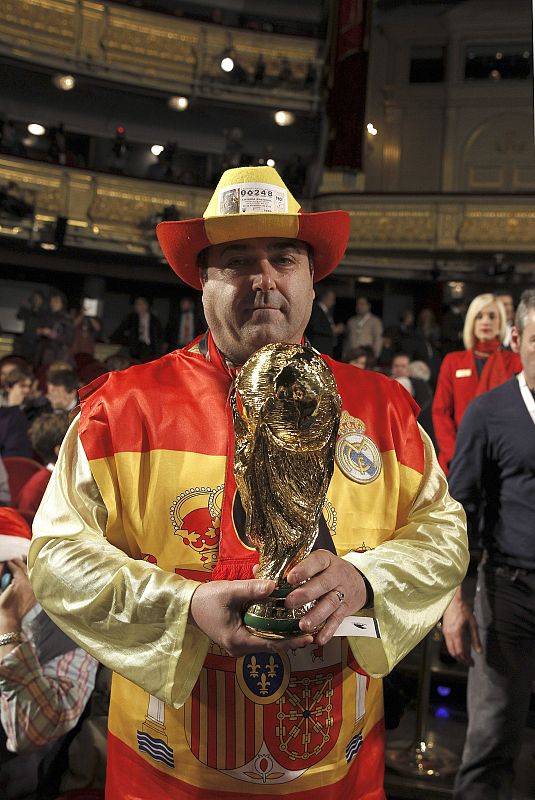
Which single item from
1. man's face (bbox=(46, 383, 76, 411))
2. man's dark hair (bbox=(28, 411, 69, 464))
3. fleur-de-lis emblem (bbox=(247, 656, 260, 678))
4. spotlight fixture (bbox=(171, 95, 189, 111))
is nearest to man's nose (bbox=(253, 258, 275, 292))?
fleur-de-lis emblem (bbox=(247, 656, 260, 678))

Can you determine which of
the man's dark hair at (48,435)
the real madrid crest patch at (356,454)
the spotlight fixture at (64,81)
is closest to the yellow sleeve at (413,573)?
the real madrid crest patch at (356,454)

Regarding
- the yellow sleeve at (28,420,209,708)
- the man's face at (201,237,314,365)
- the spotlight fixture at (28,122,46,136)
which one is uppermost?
the spotlight fixture at (28,122,46,136)

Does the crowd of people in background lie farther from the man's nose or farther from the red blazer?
the man's nose

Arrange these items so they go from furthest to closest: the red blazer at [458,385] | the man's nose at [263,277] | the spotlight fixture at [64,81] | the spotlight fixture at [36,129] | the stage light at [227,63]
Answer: the stage light at [227,63] → the spotlight fixture at [36,129] → the spotlight fixture at [64,81] → the red blazer at [458,385] → the man's nose at [263,277]

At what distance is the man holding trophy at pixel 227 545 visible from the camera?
117cm

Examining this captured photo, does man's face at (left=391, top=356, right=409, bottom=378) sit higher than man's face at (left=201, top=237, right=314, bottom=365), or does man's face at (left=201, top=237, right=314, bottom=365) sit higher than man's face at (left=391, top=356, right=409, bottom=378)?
man's face at (left=391, top=356, right=409, bottom=378)

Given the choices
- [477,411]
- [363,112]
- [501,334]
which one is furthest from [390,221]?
[477,411]

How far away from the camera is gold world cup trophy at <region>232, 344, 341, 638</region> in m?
1.01

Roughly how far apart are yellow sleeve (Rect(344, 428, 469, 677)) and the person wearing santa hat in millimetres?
1282

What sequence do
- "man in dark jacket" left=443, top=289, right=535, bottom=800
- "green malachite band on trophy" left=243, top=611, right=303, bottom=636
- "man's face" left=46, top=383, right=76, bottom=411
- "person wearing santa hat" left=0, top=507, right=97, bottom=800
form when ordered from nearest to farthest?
"green malachite band on trophy" left=243, top=611, right=303, bottom=636
"person wearing santa hat" left=0, top=507, right=97, bottom=800
"man in dark jacket" left=443, top=289, right=535, bottom=800
"man's face" left=46, top=383, right=76, bottom=411

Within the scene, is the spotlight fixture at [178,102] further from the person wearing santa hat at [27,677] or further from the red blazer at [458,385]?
the person wearing santa hat at [27,677]

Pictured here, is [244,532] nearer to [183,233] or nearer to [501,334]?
[183,233]

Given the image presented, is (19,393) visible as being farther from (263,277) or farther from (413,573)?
(413,573)

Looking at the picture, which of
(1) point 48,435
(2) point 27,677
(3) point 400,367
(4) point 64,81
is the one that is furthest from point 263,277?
(4) point 64,81
